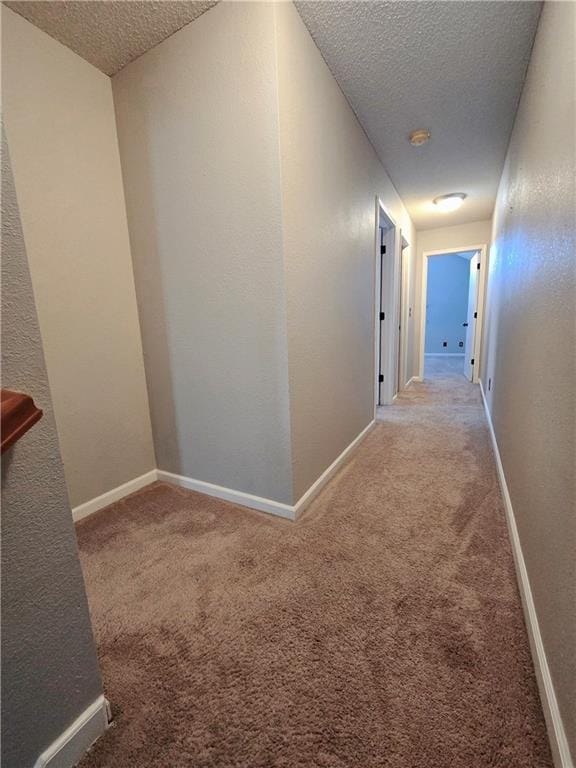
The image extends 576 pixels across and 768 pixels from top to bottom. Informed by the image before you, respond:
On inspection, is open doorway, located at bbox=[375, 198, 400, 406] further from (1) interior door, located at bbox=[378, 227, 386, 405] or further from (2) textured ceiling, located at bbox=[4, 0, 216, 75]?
(2) textured ceiling, located at bbox=[4, 0, 216, 75]

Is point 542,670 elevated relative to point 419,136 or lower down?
lower down

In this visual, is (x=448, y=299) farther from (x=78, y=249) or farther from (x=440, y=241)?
(x=78, y=249)

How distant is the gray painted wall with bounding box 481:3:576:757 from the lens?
2.60 ft

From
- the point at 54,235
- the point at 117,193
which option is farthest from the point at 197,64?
the point at 54,235

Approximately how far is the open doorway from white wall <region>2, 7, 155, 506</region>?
2.47 metres

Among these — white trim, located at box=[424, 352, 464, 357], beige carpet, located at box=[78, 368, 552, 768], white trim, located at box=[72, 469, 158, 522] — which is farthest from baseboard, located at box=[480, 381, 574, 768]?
white trim, located at box=[424, 352, 464, 357]

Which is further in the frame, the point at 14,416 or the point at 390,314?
the point at 390,314

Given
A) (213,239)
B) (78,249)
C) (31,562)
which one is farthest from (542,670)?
(78,249)

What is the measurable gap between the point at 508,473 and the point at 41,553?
2030 mm

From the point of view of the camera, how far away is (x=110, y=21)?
4.78 ft

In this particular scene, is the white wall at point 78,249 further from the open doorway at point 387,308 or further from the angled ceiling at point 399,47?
the open doorway at point 387,308

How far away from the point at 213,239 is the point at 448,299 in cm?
746

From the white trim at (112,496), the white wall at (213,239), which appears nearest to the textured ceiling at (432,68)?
the white wall at (213,239)

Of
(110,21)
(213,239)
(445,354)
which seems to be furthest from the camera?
(445,354)
